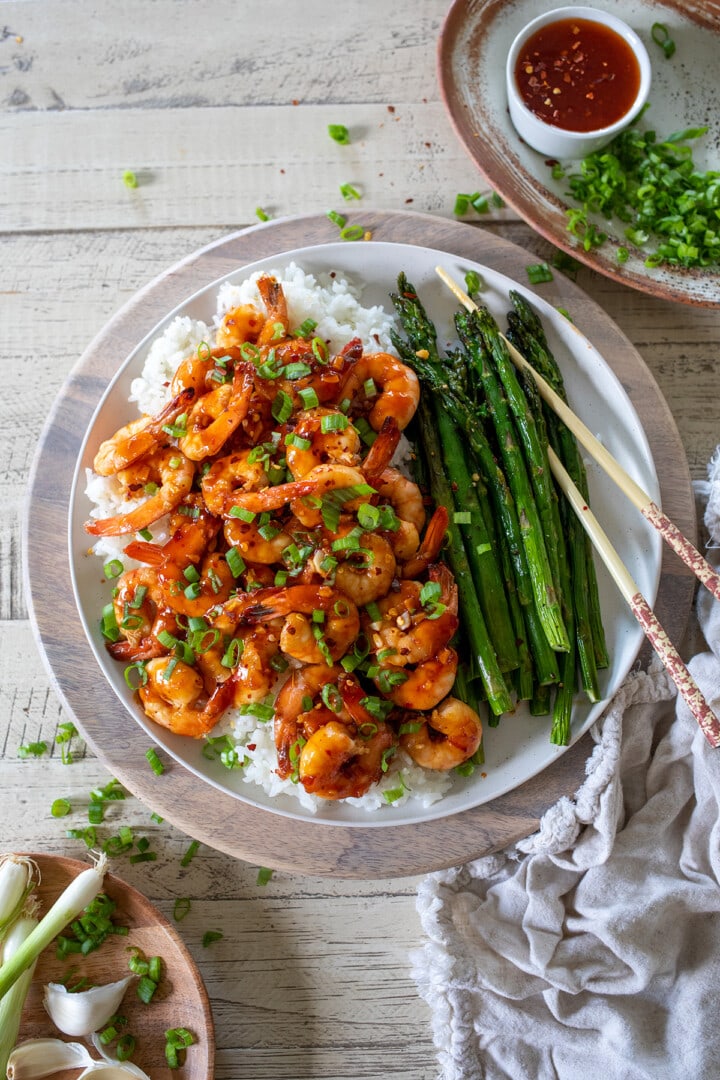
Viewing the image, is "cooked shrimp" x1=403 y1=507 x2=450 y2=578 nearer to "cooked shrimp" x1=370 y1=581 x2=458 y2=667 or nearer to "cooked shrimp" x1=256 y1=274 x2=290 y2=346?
"cooked shrimp" x1=370 y1=581 x2=458 y2=667

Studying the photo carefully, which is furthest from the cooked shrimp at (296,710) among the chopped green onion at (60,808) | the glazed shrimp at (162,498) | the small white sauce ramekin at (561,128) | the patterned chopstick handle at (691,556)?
the small white sauce ramekin at (561,128)

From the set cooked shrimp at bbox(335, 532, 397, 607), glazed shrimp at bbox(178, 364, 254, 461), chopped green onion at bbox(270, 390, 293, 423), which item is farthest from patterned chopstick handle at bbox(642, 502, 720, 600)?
glazed shrimp at bbox(178, 364, 254, 461)

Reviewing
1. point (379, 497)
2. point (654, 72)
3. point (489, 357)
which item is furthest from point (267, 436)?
point (654, 72)

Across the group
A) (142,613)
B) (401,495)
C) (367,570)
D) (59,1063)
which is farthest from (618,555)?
(59,1063)

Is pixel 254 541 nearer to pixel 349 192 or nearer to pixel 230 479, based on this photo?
pixel 230 479

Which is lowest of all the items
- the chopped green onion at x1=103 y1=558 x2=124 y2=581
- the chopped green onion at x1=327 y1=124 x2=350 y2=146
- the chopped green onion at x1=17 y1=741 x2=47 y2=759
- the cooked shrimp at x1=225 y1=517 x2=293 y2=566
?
the chopped green onion at x1=17 y1=741 x2=47 y2=759

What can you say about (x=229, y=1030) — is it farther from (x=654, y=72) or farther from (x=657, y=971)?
(x=654, y=72)

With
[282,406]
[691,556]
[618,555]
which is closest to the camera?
[691,556]
